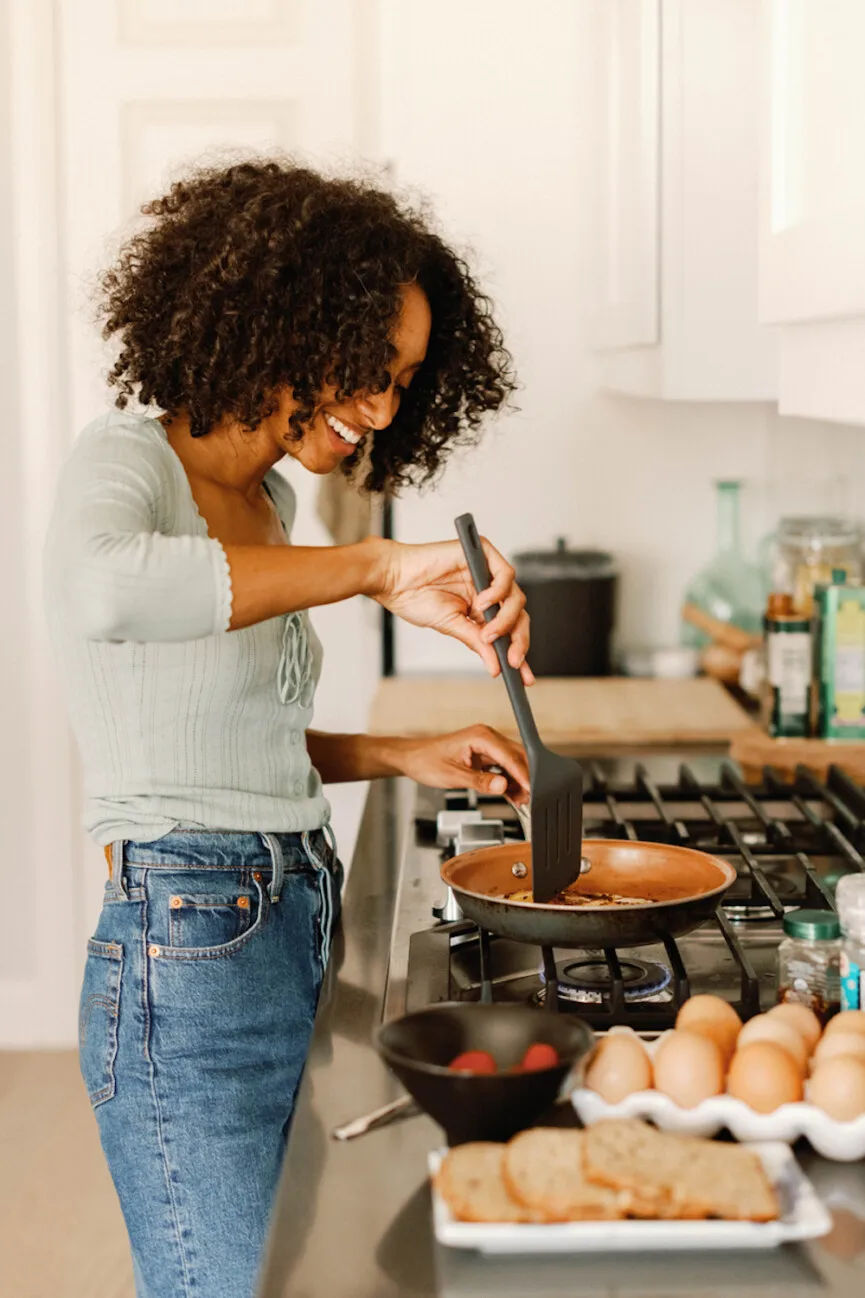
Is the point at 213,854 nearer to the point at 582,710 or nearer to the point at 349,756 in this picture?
the point at 349,756

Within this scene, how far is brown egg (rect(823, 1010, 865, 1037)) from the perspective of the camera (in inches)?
37.9

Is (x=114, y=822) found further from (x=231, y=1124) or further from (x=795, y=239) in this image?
(x=795, y=239)

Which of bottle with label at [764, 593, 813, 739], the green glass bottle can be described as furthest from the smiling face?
the green glass bottle

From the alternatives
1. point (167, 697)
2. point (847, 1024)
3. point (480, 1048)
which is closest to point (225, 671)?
point (167, 697)

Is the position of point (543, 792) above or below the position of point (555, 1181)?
above

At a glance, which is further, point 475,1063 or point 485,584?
point 485,584

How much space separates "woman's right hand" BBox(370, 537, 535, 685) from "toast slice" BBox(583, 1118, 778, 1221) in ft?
1.46

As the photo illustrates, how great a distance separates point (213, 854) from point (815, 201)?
0.75 meters

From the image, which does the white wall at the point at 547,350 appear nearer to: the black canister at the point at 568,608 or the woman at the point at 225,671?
the black canister at the point at 568,608

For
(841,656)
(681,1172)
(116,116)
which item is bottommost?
(681,1172)

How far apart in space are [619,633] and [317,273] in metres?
1.69

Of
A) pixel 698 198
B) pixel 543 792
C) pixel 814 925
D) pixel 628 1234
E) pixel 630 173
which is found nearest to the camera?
pixel 628 1234

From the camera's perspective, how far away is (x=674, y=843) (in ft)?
5.38

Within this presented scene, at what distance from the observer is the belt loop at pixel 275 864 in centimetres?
135
